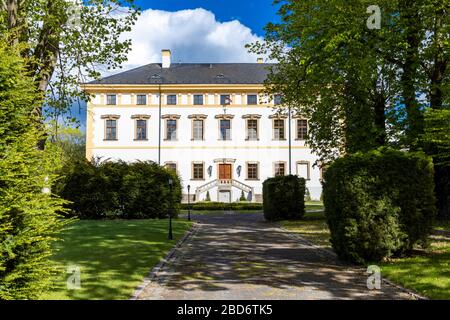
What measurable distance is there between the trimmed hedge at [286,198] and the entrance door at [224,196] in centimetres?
2177

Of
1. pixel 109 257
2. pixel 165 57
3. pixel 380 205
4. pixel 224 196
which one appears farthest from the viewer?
pixel 165 57

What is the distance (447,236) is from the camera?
15359mm

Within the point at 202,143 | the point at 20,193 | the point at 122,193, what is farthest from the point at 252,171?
the point at 20,193

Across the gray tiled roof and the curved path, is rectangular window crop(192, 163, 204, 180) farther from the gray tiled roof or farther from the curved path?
the curved path

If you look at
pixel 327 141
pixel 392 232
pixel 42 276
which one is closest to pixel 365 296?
pixel 392 232

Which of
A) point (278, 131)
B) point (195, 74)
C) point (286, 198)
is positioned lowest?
point (286, 198)

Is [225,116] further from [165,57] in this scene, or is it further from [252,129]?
[165,57]

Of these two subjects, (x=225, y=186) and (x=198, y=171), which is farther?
(x=198, y=171)

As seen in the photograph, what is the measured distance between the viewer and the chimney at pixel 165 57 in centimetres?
5075

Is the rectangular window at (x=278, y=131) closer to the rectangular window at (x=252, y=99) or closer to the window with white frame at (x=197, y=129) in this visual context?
the rectangular window at (x=252, y=99)

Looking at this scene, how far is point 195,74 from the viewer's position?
49.9 m

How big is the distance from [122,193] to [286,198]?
9370 mm

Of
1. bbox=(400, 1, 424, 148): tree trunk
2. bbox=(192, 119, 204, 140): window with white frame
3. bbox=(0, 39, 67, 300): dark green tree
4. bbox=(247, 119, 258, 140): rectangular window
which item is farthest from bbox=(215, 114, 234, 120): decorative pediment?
bbox=(0, 39, 67, 300): dark green tree

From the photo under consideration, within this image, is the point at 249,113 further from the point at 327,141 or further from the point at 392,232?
the point at 392,232
